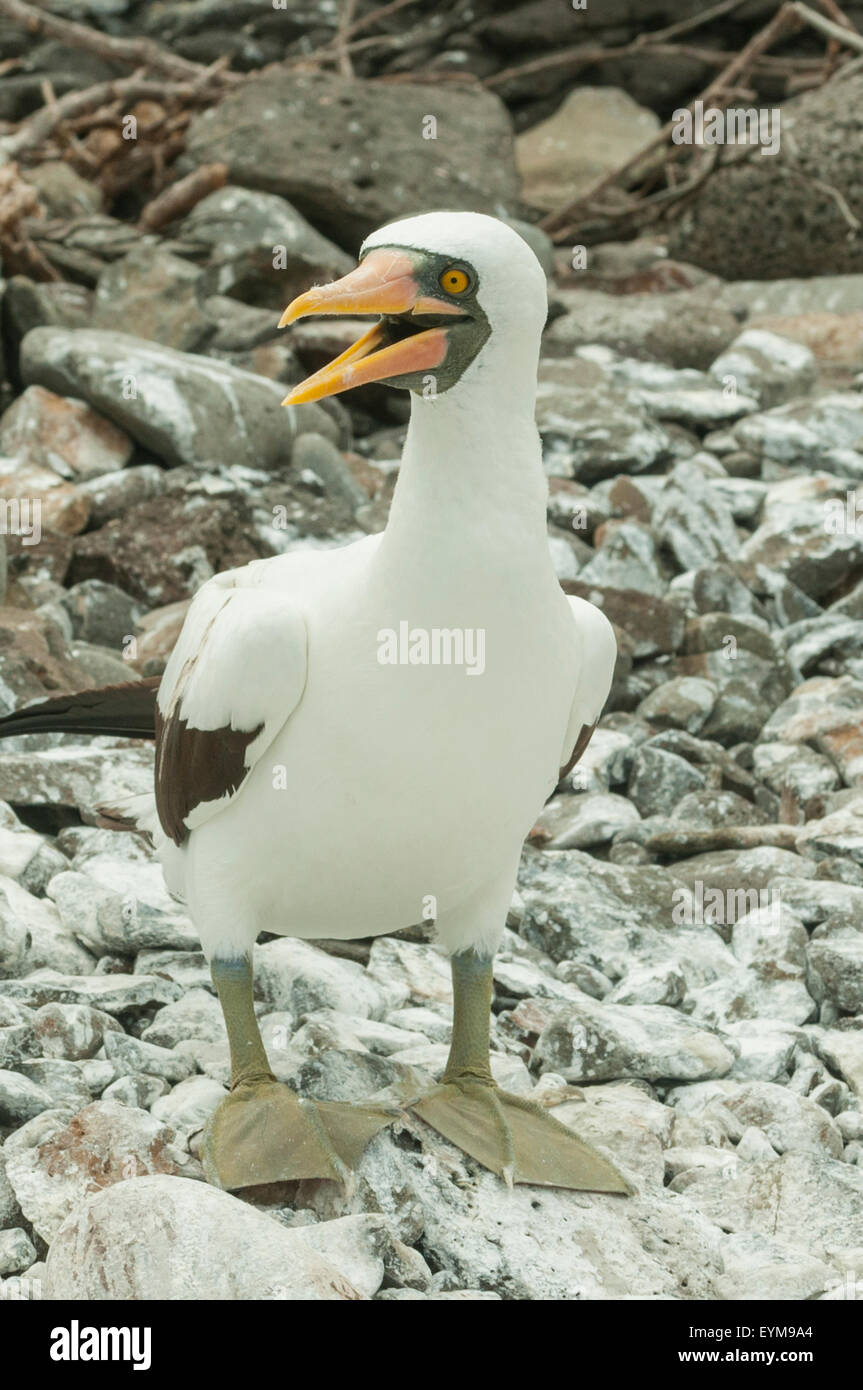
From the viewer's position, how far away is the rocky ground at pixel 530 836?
10.8 ft

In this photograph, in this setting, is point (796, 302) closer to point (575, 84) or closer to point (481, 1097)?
point (575, 84)

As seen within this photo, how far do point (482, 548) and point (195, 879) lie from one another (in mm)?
1064

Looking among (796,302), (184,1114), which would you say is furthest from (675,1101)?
(796,302)

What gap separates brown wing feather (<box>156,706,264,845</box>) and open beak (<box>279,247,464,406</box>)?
2.45 feet

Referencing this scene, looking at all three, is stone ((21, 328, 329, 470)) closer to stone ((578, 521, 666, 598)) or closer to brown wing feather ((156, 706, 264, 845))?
stone ((578, 521, 666, 598))

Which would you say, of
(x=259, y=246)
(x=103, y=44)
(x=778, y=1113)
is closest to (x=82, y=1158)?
(x=778, y=1113)

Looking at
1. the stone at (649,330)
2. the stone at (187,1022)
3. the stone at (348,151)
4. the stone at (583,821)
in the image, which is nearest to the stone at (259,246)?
the stone at (348,151)

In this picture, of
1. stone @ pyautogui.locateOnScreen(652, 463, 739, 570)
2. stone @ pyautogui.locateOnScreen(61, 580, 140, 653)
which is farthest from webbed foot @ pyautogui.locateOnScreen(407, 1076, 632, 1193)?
stone @ pyautogui.locateOnScreen(652, 463, 739, 570)

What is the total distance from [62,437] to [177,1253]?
5618 millimetres

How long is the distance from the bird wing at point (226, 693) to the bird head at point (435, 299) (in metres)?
0.50

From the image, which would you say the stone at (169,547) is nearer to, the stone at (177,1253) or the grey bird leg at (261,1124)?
the grey bird leg at (261,1124)

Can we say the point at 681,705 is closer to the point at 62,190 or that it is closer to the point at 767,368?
the point at 767,368

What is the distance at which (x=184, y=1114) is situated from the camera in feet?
12.1

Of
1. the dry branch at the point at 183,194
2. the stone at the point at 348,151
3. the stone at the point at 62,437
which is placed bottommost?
the stone at the point at 62,437
